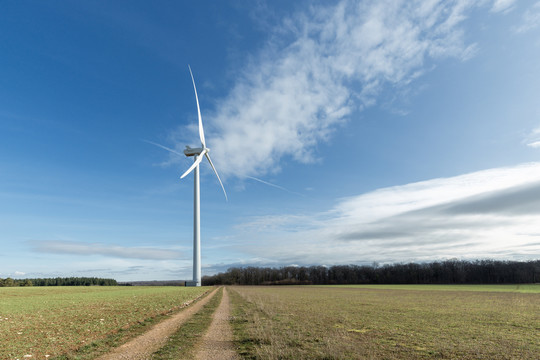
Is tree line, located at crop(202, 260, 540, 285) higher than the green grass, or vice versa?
the green grass

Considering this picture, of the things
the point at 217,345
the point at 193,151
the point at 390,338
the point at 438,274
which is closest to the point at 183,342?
the point at 217,345

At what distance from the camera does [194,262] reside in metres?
100

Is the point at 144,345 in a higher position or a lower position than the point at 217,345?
higher

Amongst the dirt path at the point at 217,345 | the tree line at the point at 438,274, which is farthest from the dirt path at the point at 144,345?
the tree line at the point at 438,274

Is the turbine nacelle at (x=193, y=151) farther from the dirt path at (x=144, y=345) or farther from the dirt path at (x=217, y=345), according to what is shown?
the dirt path at (x=217, y=345)

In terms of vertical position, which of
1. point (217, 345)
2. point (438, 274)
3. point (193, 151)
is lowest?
point (438, 274)

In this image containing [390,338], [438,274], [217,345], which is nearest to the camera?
[217,345]

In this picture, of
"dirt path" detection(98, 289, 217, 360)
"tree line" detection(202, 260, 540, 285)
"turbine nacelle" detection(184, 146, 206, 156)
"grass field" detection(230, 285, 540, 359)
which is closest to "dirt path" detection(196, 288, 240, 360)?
"grass field" detection(230, 285, 540, 359)

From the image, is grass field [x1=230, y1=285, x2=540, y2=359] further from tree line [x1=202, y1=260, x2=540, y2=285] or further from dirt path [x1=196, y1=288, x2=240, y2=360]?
tree line [x1=202, y1=260, x2=540, y2=285]

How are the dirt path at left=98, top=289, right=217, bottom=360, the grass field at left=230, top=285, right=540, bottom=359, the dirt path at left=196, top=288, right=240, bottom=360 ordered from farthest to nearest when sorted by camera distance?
1. the grass field at left=230, top=285, right=540, bottom=359
2. the dirt path at left=98, top=289, right=217, bottom=360
3. the dirt path at left=196, top=288, right=240, bottom=360

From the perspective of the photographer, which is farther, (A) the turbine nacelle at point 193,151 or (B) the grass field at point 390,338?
(A) the turbine nacelle at point 193,151

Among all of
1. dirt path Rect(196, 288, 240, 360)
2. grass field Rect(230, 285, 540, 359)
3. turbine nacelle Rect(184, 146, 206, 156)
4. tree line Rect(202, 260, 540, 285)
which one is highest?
turbine nacelle Rect(184, 146, 206, 156)

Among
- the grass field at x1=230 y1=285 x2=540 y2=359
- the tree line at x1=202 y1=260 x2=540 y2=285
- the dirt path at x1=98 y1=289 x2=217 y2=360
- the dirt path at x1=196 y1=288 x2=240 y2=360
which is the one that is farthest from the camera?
the tree line at x1=202 y1=260 x2=540 y2=285

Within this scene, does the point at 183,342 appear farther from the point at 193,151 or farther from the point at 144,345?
the point at 193,151
